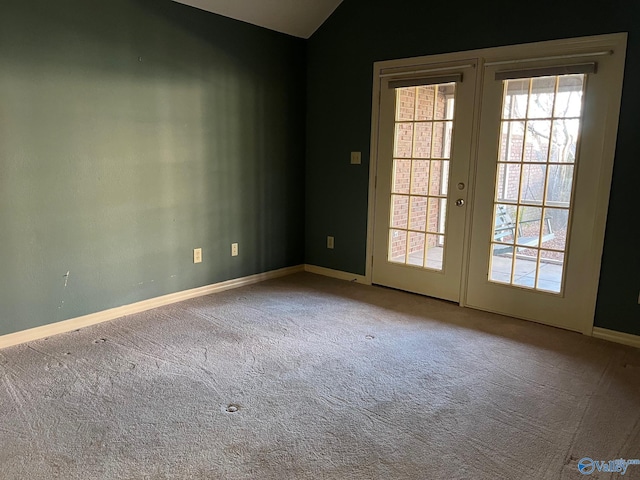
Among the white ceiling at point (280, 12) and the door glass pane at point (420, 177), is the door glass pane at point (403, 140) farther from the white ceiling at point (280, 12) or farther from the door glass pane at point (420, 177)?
the white ceiling at point (280, 12)

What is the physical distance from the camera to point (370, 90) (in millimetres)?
4266

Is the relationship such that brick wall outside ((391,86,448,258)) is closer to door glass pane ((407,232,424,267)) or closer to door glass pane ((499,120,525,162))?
door glass pane ((407,232,424,267))

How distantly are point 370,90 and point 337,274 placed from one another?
174 cm

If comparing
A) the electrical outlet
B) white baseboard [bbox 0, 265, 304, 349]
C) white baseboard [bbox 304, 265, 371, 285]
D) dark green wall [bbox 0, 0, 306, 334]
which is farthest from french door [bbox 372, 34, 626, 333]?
white baseboard [bbox 0, 265, 304, 349]

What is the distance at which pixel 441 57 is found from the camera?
12.5 feet

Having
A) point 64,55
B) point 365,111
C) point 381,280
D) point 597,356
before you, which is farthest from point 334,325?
point 64,55

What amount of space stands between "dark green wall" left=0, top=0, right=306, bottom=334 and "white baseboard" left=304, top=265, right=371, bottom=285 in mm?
457

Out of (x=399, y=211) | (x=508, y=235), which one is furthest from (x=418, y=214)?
(x=508, y=235)

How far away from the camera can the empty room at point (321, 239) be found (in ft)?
7.08

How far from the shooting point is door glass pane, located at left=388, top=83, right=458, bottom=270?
389 centimetres

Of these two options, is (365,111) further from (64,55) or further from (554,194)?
(64,55)

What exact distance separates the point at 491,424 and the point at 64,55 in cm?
323

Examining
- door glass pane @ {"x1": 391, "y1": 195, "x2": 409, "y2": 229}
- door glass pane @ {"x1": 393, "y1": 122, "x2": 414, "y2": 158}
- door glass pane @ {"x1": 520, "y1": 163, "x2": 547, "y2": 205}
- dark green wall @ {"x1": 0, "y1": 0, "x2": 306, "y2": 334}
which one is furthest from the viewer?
door glass pane @ {"x1": 391, "y1": 195, "x2": 409, "y2": 229}

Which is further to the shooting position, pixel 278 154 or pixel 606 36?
pixel 278 154
